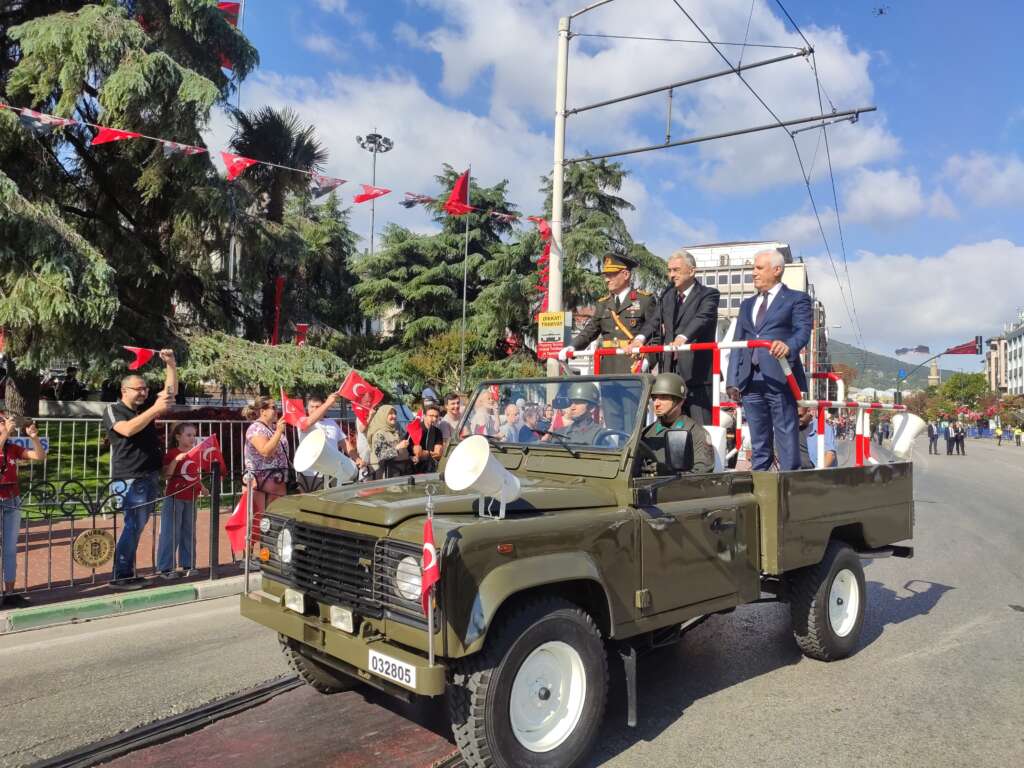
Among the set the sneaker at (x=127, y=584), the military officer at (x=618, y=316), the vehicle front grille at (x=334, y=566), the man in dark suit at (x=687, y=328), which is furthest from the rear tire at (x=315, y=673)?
the sneaker at (x=127, y=584)

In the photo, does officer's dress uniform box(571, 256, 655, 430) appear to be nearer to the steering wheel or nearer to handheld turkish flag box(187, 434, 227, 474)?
the steering wheel

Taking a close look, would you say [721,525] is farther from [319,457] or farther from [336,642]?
[319,457]

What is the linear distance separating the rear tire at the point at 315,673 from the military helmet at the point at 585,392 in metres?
2.12

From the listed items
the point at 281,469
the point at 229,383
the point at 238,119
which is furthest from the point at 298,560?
the point at 238,119

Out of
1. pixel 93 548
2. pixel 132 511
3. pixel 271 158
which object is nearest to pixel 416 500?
pixel 132 511

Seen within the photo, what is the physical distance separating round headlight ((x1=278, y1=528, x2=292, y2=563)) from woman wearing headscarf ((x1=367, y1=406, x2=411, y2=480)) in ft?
17.9

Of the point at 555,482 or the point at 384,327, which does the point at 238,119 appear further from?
the point at 555,482

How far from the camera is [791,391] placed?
17.7ft

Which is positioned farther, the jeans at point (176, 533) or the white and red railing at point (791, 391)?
the jeans at point (176, 533)

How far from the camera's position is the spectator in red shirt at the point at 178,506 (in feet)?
24.5

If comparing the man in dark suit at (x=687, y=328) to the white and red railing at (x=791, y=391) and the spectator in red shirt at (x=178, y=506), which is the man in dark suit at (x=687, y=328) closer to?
the white and red railing at (x=791, y=391)

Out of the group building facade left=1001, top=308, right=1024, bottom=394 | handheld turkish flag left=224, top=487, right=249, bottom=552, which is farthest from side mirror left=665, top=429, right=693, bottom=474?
building facade left=1001, top=308, right=1024, bottom=394

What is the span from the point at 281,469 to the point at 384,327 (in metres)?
27.2

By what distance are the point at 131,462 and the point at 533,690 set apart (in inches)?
203
